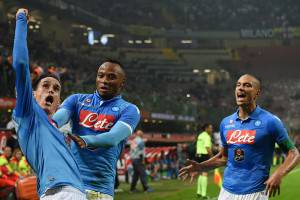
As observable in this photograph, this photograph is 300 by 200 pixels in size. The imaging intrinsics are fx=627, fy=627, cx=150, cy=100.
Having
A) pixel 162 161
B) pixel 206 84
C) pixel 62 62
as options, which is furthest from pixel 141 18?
pixel 162 161

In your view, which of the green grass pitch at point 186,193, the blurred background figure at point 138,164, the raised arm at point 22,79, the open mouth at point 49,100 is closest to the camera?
the raised arm at point 22,79

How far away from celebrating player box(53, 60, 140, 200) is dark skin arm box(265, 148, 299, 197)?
1853 mm

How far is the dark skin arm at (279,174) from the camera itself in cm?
615

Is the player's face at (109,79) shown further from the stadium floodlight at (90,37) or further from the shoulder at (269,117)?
the stadium floodlight at (90,37)

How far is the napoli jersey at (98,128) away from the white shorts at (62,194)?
0.80 meters

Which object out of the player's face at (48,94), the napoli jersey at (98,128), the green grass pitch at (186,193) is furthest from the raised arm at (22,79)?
the green grass pitch at (186,193)

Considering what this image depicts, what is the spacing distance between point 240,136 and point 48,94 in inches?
117

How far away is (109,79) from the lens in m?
4.95

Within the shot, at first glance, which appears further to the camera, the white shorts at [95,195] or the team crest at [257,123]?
the team crest at [257,123]

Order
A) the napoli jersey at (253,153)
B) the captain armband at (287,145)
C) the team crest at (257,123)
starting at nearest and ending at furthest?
the captain armband at (287,145) → the napoli jersey at (253,153) → the team crest at (257,123)

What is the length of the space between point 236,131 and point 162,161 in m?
18.0

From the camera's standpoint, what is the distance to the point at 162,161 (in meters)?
24.8

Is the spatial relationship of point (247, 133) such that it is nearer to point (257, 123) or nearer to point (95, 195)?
point (257, 123)

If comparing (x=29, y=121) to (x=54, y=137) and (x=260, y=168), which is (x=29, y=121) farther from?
(x=260, y=168)
